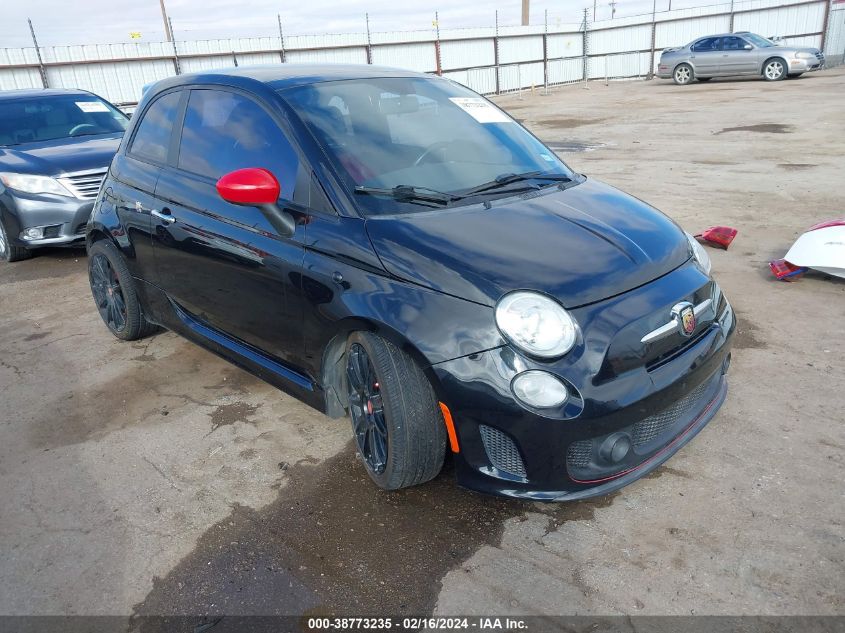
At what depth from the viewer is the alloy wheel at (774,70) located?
1958 centimetres

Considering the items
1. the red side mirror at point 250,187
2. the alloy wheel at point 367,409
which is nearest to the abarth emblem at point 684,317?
the alloy wheel at point 367,409

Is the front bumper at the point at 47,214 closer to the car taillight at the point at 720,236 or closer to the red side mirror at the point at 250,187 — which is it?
the red side mirror at the point at 250,187

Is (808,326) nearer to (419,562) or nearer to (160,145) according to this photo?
(419,562)

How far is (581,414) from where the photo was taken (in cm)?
228

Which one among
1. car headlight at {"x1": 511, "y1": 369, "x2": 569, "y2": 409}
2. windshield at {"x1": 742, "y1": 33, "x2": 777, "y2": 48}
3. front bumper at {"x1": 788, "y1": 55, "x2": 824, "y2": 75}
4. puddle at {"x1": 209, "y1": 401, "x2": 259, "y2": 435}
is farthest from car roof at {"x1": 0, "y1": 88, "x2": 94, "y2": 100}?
front bumper at {"x1": 788, "y1": 55, "x2": 824, "y2": 75}

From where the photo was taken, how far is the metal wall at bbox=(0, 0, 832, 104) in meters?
18.2

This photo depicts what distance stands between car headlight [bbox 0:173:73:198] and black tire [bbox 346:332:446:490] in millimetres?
4874

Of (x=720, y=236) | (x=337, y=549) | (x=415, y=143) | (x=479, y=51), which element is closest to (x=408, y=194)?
(x=415, y=143)

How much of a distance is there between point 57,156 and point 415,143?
489cm

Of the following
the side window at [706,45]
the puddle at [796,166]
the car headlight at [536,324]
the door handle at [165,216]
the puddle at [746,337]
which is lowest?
the puddle at [796,166]

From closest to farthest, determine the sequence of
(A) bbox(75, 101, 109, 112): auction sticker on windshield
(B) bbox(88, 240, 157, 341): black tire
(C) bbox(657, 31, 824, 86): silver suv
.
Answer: (B) bbox(88, 240, 157, 341): black tire
(A) bbox(75, 101, 109, 112): auction sticker on windshield
(C) bbox(657, 31, 824, 86): silver suv

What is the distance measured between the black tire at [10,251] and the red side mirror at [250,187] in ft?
16.5

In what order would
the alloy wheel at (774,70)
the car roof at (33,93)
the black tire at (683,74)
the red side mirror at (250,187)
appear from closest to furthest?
the red side mirror at (250,187) < the car roof at (33,93) < the alloy wheel at (774,70) < the black tire at (683,74)

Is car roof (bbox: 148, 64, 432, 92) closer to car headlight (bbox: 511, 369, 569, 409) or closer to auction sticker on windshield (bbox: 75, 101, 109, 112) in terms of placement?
car headlight (bbox: 511, 369, 569, 409)
